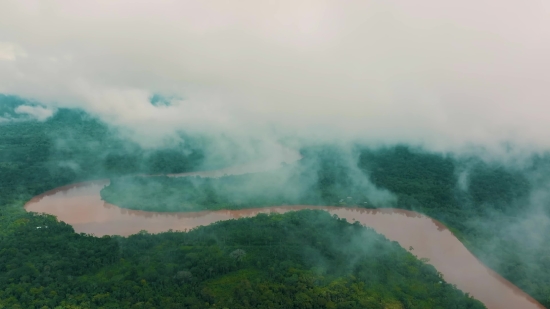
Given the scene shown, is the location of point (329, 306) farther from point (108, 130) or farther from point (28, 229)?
point (108, 130)

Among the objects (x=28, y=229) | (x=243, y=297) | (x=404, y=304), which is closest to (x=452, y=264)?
(x=404, y=304)

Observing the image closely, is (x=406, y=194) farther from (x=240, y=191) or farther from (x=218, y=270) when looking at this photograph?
(x=218, y=270)

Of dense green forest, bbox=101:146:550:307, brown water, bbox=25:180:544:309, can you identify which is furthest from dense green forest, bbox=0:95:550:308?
brown water, bbox=25:180:544:309

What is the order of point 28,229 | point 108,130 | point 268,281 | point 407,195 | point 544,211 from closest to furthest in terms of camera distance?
point 268,281 → point 28,229 → point 544,211 → point 407,195 → point 108,130

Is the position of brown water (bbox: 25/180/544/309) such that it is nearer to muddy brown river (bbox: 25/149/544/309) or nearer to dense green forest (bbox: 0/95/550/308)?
muddy brown river (bbox: 25/149/544/309)

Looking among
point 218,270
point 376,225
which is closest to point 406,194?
point 376,225

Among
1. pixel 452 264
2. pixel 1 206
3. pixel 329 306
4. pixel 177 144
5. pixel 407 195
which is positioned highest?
pixel 177 144

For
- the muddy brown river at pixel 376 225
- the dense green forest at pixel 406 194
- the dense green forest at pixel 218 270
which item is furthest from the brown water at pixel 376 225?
the dense green forest at pixel 218 270
